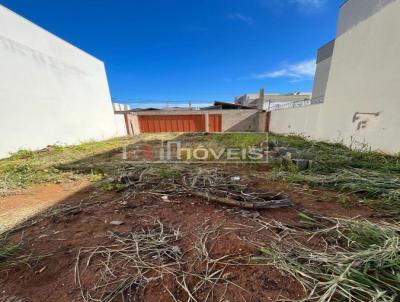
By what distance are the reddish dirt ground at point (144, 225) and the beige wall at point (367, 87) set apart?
294cm

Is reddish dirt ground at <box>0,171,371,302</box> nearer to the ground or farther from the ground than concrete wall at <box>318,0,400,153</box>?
nearer to the ground

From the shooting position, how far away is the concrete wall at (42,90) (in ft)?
17.1

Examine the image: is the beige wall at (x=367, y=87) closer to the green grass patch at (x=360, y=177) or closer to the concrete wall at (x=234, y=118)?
the green grass patch at (x=360, y=177)

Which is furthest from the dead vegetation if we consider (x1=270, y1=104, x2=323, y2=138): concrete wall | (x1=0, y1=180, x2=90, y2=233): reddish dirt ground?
(x1=270, y1=104, x2=323, y2=138): concrete wall

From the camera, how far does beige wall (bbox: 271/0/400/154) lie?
3646mm

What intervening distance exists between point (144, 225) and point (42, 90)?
290 inches

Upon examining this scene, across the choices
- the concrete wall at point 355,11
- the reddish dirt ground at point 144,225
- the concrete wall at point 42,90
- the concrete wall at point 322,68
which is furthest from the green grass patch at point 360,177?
the concrete wall at point 322,68

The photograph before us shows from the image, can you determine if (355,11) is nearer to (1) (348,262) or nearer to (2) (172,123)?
(1) (348,262)

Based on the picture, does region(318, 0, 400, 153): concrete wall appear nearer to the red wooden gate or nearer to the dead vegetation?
the dead vegetation

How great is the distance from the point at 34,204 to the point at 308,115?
27.4 feet

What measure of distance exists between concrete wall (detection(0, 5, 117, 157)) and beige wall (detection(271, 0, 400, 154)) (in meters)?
9.75

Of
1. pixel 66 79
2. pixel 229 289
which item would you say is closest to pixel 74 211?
pixel 229 289

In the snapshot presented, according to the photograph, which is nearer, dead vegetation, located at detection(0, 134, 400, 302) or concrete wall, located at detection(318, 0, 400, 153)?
dead vegetation, located at detection(0, 134, 400, 302)

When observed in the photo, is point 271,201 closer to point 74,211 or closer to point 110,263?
point 110,263
